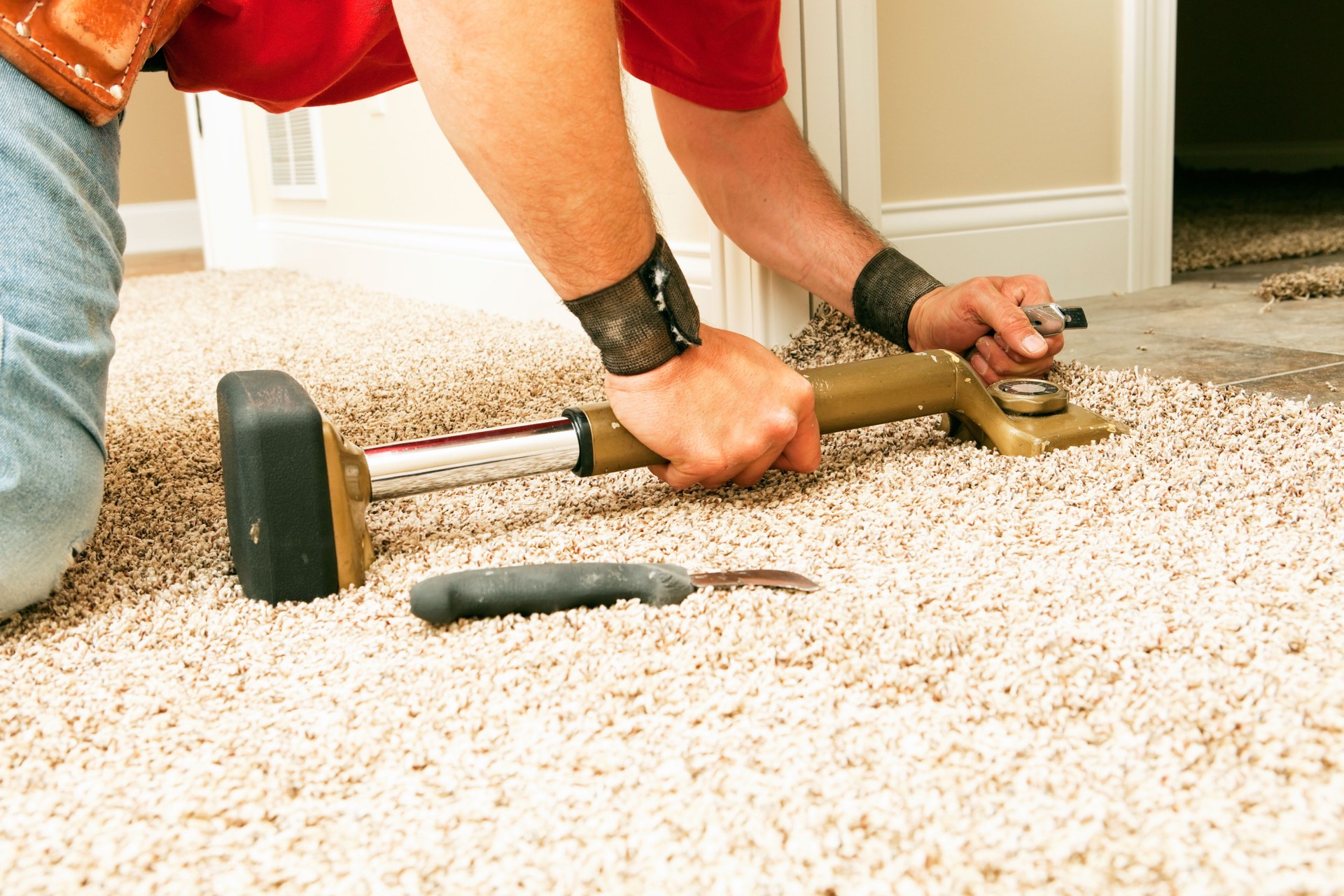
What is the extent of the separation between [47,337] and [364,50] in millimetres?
396

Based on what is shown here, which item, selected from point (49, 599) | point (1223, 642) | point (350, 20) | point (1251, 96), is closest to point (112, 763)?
point (49, 599)

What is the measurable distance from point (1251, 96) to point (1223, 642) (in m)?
4.00

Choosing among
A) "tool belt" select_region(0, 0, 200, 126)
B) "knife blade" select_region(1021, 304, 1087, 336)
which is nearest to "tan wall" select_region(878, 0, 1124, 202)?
"knife blade" select_region(1021, 304, 1087, 336)

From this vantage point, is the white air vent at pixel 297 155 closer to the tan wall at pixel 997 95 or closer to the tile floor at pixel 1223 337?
the tan wall at pixel 997 95

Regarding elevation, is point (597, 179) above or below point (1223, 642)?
above

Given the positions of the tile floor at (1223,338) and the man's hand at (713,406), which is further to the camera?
the tile floor at (1223,338)

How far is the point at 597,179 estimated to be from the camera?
2.24 feet

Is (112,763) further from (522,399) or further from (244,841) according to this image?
(522,399)

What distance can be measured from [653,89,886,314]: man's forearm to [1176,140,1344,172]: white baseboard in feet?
10.5

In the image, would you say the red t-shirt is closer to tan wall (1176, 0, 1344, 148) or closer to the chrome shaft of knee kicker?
the chrome shaft of knee kicker

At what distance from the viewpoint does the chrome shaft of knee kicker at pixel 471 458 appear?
709mm

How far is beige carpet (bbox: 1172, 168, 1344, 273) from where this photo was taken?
1969 millimetres

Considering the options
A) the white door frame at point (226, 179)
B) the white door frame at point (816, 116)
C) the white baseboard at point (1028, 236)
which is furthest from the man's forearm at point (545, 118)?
the white door frame at point (226, 179)

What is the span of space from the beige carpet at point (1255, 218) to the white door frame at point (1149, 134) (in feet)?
0.49
